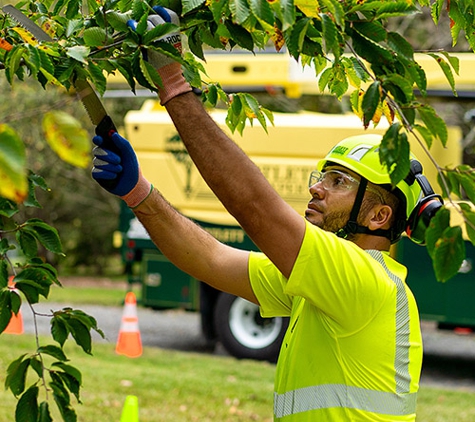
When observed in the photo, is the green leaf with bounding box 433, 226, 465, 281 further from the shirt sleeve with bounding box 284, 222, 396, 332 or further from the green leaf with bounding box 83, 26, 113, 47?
the green leaf with bounding box 83, 26, 113, 47

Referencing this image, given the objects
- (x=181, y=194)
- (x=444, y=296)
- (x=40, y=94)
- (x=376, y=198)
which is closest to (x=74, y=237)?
(x=40, y=94)

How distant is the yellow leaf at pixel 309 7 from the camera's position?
2.08 metres

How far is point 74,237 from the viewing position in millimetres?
20281

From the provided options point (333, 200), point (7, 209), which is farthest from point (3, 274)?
point (333, 200)

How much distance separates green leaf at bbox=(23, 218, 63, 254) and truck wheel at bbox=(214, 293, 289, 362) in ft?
21.7

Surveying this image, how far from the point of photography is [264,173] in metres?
9.20

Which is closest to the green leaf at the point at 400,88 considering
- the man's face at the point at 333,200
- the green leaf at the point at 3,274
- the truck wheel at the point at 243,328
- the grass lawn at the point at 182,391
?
the man's face at the point at 333,200

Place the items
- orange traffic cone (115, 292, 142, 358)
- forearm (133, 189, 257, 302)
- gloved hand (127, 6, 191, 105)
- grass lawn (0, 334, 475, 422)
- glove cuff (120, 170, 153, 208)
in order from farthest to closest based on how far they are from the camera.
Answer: orange traffic cone (115, 292, 142, 358) < grass lawn (0, 334, 475, 422) < forearm (133, 189, 257, 302) < glove cuff (120, 170, 153, 208) < gloved hand (127, 6, 191, 105)

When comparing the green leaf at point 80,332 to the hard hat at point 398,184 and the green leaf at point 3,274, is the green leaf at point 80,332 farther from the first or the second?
the hard hat at point 398,184

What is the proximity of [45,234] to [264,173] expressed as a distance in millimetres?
6366

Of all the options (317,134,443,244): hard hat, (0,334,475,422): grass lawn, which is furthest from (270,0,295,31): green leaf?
(0,334,475,422): grass lawn

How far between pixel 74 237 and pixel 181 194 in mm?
10953

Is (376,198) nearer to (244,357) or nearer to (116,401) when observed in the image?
(116,401)

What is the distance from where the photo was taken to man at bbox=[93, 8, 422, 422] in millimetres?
2275
